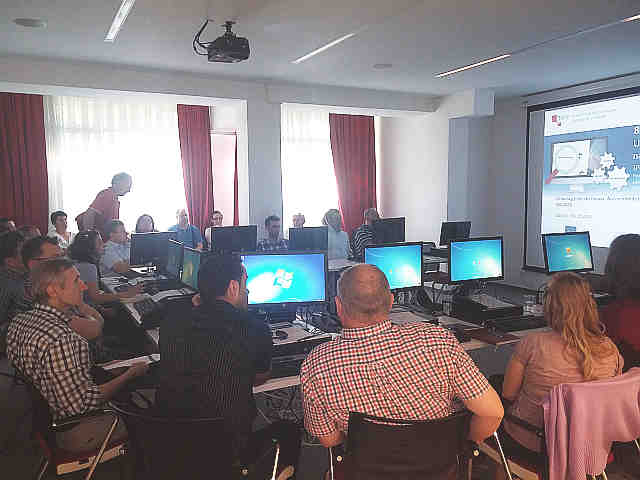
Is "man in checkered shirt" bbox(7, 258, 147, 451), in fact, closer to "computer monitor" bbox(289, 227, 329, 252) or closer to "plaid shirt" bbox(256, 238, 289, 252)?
"computer monitor" bbox(289, 227, 329, 252)

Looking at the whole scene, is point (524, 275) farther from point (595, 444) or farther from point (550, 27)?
point (595, 444)

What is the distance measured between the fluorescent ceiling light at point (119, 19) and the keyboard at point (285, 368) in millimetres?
2841

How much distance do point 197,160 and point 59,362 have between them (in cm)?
655

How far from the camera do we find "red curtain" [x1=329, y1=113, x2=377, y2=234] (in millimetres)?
9328

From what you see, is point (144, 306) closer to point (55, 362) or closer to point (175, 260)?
point (175, 260)

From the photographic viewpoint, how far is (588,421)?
196cm

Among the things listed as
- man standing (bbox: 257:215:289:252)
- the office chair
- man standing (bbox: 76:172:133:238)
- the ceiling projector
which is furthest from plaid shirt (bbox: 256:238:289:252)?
the office chair

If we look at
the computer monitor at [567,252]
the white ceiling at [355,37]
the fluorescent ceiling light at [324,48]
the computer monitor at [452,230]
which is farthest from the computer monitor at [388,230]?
the fluorescent ceiling light at [324,48]

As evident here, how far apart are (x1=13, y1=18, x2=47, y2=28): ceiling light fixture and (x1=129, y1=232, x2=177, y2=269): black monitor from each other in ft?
6.75

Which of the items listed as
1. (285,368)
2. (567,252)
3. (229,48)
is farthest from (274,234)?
(285,368)

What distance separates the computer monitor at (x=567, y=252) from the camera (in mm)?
4793

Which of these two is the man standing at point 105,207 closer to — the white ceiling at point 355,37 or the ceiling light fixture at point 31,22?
the white ceiling at point 355,37

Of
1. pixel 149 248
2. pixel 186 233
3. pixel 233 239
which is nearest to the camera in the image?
pixel 233 239

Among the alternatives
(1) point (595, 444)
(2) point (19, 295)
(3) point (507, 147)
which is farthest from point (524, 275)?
(2) point (19, 295)
